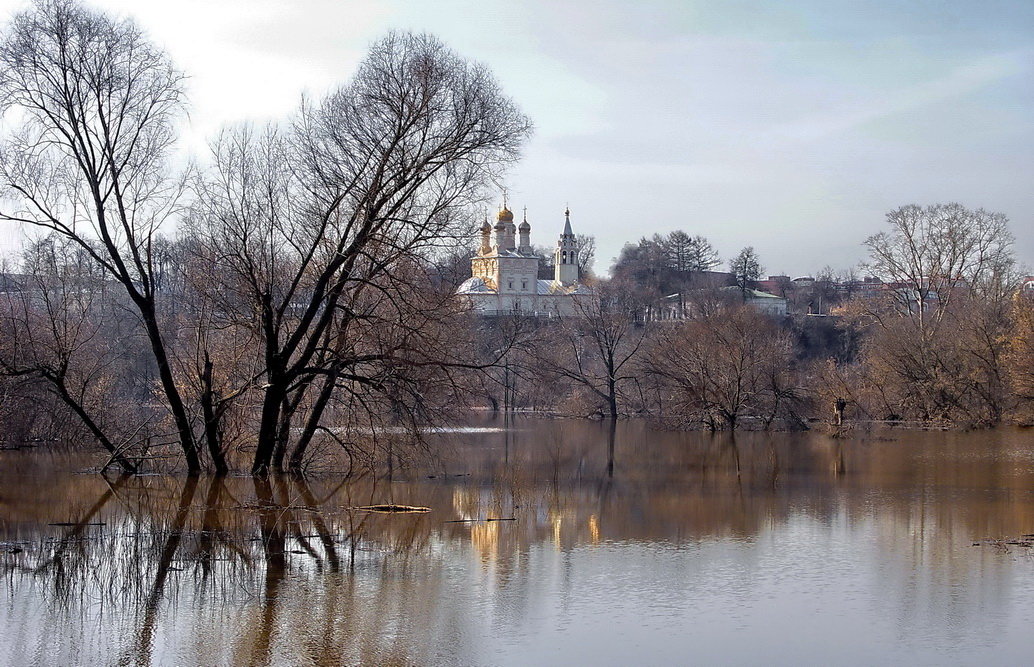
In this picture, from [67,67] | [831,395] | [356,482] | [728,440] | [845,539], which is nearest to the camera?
[845,539]

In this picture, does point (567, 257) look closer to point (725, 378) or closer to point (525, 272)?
point (525, 272)

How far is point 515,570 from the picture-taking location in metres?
12.2

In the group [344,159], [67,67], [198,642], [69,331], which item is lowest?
[198,642]

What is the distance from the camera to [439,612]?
10.3 m

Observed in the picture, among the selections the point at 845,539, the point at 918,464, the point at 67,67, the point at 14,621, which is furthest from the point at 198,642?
the point at 918,464

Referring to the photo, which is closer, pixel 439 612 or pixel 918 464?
pixel 439 612

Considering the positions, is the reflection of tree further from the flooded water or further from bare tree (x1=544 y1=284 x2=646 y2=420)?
bare tree (x1=544 y1=284 x2=646 y2=420)

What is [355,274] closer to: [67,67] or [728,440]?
[67,67]

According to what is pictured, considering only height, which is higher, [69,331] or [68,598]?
[69,331]

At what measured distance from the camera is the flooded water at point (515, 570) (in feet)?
30.5

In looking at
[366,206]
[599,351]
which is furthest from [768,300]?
[366,206]

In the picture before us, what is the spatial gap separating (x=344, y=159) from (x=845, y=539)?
33.8 feet

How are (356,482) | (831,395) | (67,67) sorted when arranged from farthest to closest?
(831,395)
(356,482)
(67,67)

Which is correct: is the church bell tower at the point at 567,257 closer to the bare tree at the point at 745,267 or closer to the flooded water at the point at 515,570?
the bare tree at the point at 745,267
